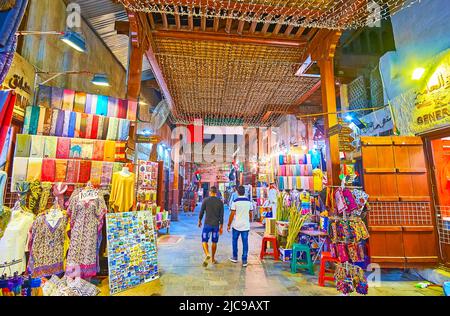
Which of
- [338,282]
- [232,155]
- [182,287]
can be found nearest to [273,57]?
[338,282]

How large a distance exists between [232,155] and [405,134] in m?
13.5

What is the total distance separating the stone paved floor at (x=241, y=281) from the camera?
3287mm

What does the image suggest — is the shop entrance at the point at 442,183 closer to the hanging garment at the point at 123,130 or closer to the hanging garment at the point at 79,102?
the hanging garment at the point at 123,130

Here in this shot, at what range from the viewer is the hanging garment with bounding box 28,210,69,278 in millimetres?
3070

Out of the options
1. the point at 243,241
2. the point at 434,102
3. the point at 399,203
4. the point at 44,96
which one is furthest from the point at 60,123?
the point at 434,102

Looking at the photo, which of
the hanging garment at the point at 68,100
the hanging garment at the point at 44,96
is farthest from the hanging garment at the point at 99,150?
the hanging garment at the point at 44,96

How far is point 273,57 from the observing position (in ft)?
17.6

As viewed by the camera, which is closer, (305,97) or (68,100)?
(68,100)

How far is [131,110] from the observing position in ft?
14.1

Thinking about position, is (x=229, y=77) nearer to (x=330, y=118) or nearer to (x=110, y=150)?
(x=330, y=118)

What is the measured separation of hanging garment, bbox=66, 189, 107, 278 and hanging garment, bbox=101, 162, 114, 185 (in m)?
0.50

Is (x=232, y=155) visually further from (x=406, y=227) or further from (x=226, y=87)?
(x=406, y=227)

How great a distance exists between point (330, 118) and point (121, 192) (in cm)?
414

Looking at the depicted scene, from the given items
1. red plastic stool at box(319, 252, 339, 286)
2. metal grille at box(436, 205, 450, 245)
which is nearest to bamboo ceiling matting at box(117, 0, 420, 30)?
metal grille at box(436, 205, 450, 245)
